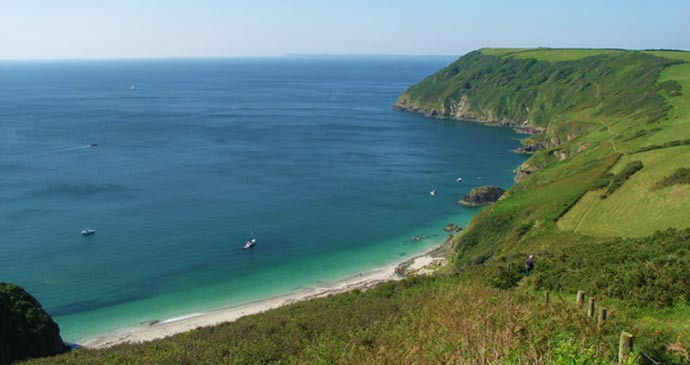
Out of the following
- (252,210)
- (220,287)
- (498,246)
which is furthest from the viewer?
(252,210)

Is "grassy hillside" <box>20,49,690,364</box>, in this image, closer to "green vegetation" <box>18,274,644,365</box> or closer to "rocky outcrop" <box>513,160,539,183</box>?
"green vegetation" <box>18,274,644,365</box>

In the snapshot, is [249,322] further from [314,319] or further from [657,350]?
[657,350]

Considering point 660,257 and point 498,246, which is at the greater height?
point 660,257

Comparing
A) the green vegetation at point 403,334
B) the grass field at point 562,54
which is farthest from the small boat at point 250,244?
the grass field at point 562,54

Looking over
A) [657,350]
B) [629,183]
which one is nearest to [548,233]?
[629,183]

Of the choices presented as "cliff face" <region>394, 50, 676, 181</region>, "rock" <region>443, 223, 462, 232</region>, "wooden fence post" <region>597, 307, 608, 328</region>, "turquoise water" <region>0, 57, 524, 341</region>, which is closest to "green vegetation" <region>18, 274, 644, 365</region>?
"wooden fence post" <region>597, 307, 608, 328</region>

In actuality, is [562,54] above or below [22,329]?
above

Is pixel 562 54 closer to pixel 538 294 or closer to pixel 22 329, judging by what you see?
pixel 538 294

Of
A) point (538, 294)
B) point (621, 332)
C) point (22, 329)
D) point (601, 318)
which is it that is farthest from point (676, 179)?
point (22, 329)
